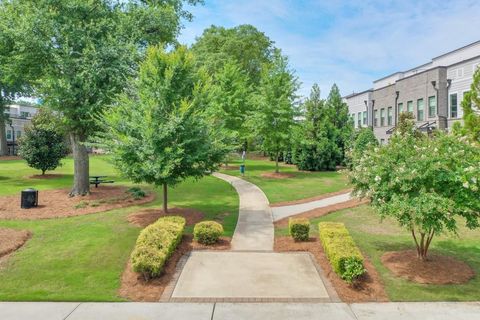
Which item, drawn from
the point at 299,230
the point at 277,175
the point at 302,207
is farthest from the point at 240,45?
the point at 299,230

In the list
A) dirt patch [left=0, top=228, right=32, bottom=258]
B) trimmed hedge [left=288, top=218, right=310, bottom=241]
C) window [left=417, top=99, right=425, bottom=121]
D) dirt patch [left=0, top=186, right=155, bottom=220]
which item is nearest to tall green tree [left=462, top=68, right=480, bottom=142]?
trimmed hedge [left=288, top=218, right=310, bottom=241]

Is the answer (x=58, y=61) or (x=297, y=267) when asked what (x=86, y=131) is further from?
(x=297, y=267)

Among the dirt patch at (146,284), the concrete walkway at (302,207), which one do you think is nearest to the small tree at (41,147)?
the concrete walkway at (302,207)

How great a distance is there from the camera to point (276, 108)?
31.1 metres

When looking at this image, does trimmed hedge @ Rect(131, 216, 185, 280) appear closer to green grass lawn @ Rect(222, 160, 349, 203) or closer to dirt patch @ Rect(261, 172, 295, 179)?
green grass lawn @ Rect(222, 160, 349, 203)

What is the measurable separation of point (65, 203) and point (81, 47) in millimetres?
8003

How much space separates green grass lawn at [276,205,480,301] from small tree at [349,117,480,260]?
1.47 m

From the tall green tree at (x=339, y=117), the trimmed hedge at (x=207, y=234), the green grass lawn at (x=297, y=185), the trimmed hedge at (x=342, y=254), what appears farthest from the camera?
the tall green tree at (x=339, y=117)

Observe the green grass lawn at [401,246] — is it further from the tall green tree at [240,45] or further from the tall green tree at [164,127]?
the tall green tree at [240,45]

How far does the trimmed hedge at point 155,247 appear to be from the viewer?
9583 millimetres

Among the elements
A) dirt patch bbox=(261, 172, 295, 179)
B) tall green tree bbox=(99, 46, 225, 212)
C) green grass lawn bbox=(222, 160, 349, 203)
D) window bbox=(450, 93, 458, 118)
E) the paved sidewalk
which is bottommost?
the paved sidewalk

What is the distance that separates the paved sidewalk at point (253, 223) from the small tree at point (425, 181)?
14.3 feet

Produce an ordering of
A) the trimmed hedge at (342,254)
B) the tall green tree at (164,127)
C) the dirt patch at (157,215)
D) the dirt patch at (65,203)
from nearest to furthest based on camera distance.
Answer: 1. the trimmed hedge at (342,254)
2. the tall green tree at (164,127)
3. the dirt patch at (157,215)
4. the dirt patch at (65,203)

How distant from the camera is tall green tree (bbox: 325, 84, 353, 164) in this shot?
3941 cm
